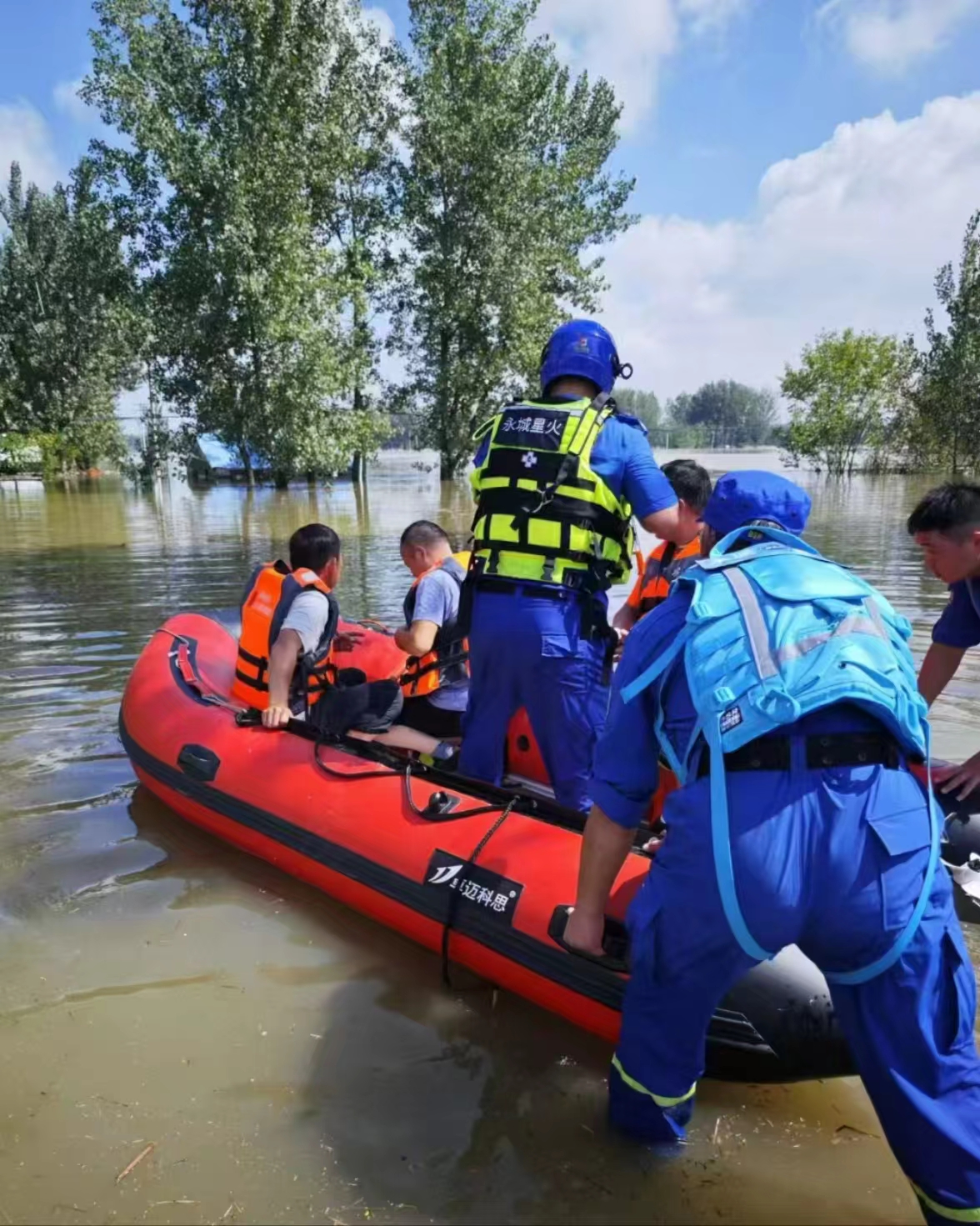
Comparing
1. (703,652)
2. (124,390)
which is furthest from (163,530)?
(124,390)

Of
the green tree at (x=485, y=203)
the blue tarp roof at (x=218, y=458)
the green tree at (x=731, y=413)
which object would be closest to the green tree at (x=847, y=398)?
the green tree at (x=485, y=203)

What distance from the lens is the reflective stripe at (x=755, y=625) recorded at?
58.3 inches

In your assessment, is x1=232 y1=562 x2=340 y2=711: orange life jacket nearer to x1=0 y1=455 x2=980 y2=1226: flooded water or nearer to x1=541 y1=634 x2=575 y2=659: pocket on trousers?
x1=0 y1=455 x2=980 y2=1226: flooded water

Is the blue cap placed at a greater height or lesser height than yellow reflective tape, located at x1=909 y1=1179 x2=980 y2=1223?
greater

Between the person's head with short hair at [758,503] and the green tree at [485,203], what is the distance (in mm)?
21757

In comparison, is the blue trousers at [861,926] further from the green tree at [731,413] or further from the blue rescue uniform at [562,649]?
the green tree at [731,413]

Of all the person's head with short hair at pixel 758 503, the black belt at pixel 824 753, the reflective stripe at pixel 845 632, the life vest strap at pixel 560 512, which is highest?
the person's head with short hair at pixel 758 503

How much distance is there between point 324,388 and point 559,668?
1779 centimetres

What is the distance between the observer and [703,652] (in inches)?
60.9

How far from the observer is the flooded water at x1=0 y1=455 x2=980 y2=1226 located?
73.8 inches

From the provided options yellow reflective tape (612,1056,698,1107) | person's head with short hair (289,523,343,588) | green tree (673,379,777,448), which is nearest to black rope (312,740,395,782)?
person's head with short hair (289,523,343,588)

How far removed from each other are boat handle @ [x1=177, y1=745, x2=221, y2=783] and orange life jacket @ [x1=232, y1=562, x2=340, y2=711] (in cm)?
35

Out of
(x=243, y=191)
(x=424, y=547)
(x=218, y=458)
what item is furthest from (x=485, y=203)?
(x=424, y=547)

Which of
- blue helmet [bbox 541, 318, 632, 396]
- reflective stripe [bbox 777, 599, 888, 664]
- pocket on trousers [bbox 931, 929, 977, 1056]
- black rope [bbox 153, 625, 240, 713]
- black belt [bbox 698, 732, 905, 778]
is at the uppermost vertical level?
blue helmet [bbox 541, 318, 632, 396]
